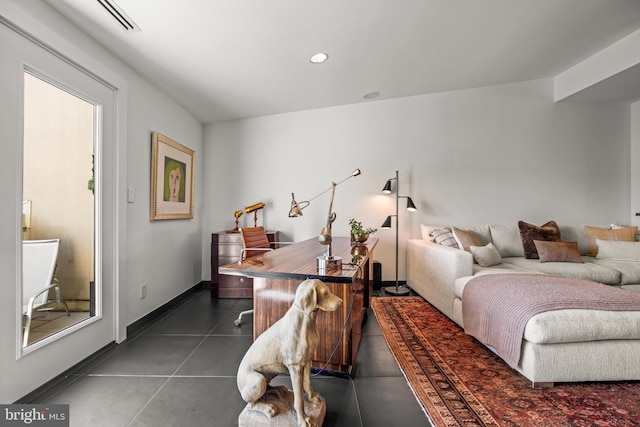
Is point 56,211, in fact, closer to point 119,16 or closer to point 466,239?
point 119,16

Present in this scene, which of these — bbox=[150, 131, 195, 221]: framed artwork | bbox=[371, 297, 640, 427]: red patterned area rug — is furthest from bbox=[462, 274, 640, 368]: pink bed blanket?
bbox=[150, 131, 195, 221]: framed artwork

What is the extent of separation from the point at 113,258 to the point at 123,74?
1.51 m

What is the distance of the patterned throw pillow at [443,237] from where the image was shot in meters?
3.10

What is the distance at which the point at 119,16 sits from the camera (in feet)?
5.76

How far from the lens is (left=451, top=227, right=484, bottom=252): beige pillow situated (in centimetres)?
297

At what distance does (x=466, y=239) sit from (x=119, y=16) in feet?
11.4

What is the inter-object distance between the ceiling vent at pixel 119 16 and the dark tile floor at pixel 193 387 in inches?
88.6

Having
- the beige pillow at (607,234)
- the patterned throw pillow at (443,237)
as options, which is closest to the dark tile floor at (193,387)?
the patterned throw pillow at (443,237)

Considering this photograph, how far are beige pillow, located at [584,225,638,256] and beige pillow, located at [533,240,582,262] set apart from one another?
60cm

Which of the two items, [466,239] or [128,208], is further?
[466,239]

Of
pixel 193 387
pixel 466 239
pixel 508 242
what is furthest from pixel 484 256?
pixel 193 387

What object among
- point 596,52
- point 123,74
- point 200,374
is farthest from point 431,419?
point 596,52

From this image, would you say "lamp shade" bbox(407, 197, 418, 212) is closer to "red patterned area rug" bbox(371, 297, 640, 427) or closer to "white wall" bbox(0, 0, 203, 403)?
"red patterned area rug" bbox(371, 297, 640, 427)

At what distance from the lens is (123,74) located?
2297 millimetres
